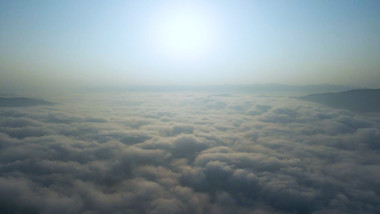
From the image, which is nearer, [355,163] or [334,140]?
[355,163]

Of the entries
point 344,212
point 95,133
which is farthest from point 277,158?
point 95,133

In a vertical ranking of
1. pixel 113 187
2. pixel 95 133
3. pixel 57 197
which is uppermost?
pixel 95 133

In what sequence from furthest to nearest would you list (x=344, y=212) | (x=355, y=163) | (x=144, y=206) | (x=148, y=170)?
(x=355, y=163)
(x=148, y=170)
(x=144, y=206)
(x=344, y=212)

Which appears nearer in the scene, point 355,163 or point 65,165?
point 65,165

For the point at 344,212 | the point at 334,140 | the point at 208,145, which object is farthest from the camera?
the point at 334,140

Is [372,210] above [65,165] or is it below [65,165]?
below

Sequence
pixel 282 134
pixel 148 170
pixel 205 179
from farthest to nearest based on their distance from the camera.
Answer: pixel 282 134
pixel 148 170
pixel 205 179

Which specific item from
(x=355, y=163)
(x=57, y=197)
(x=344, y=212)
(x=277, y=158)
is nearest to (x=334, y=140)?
(x=355, y=163)

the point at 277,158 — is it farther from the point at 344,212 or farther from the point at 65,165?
the point at 65,165

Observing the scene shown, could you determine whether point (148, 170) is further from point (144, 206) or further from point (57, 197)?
point (57, 197)
